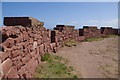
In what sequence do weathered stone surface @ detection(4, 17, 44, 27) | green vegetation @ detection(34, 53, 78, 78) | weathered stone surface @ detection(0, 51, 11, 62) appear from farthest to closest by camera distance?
1. weathered stone surface @ detection(4, 17, 44, 27)
2. green vegetation @ detection(34, 53, 78, 78)
3. weathered stone surface @ detection(0, 51, 11, 62)

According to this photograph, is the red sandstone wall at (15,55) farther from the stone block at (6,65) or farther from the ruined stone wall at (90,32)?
the ruined stone wall at (90,32)

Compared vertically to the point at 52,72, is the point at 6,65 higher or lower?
higher

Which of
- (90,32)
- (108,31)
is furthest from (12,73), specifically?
(108,31)

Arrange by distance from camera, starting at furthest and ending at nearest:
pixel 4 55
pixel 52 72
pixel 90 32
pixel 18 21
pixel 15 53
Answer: pixel 90 32 < pixel 18 21 < pixel 52 72 < pixel 15 53 < pixel 4 55

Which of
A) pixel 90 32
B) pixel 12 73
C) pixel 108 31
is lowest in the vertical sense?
pixel 12 73

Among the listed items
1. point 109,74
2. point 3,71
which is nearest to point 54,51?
point 109,74

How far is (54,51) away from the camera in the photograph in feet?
24.2

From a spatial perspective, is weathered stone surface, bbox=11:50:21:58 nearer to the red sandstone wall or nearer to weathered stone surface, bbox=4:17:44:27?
the red sandstone wall

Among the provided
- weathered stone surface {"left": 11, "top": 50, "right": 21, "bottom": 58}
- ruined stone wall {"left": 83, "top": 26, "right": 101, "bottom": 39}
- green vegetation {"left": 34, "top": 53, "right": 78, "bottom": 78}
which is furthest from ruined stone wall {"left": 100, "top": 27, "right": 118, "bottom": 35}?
weathered stone surface {"left": 11, "top": 50, "right": 21, "bottom": 58}

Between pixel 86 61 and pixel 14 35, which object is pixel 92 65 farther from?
pixel 14 35

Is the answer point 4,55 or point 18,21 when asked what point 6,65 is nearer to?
point 4,55

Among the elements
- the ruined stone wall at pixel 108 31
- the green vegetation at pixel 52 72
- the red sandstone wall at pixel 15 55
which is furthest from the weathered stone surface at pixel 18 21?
the ruined stone wall at pixel 108 31

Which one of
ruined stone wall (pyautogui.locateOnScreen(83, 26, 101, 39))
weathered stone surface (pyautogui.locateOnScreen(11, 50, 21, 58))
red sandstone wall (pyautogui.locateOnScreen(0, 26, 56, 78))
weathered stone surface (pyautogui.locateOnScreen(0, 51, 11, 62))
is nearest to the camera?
weathered stone surface (pyautogui.locateOnScreen(0, 51, 11, 62))

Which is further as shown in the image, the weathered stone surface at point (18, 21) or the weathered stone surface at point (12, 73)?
the weathered stone surface at point (18, 21)
